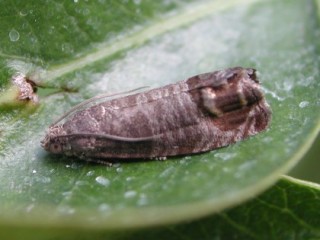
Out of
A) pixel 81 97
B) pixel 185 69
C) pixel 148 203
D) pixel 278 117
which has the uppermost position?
pixel 185 69

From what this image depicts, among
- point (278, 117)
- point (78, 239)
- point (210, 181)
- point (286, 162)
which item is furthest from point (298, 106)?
point (78, 239)

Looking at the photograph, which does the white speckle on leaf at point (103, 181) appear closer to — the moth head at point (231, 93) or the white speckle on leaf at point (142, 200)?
the white speckle on leaf at point (142, 200)

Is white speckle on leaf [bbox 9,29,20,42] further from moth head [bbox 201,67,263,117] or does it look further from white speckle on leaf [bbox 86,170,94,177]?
moth head [bbox 201,67,263,117]

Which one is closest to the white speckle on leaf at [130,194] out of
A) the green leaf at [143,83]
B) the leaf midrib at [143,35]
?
the green leaf at [143,83]

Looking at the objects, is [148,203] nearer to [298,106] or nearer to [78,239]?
[78,239]

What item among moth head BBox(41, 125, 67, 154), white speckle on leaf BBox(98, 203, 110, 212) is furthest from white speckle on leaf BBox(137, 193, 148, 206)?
moth head BBox(41, 125, 67, 154)

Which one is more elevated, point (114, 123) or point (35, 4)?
point (35, 4)
